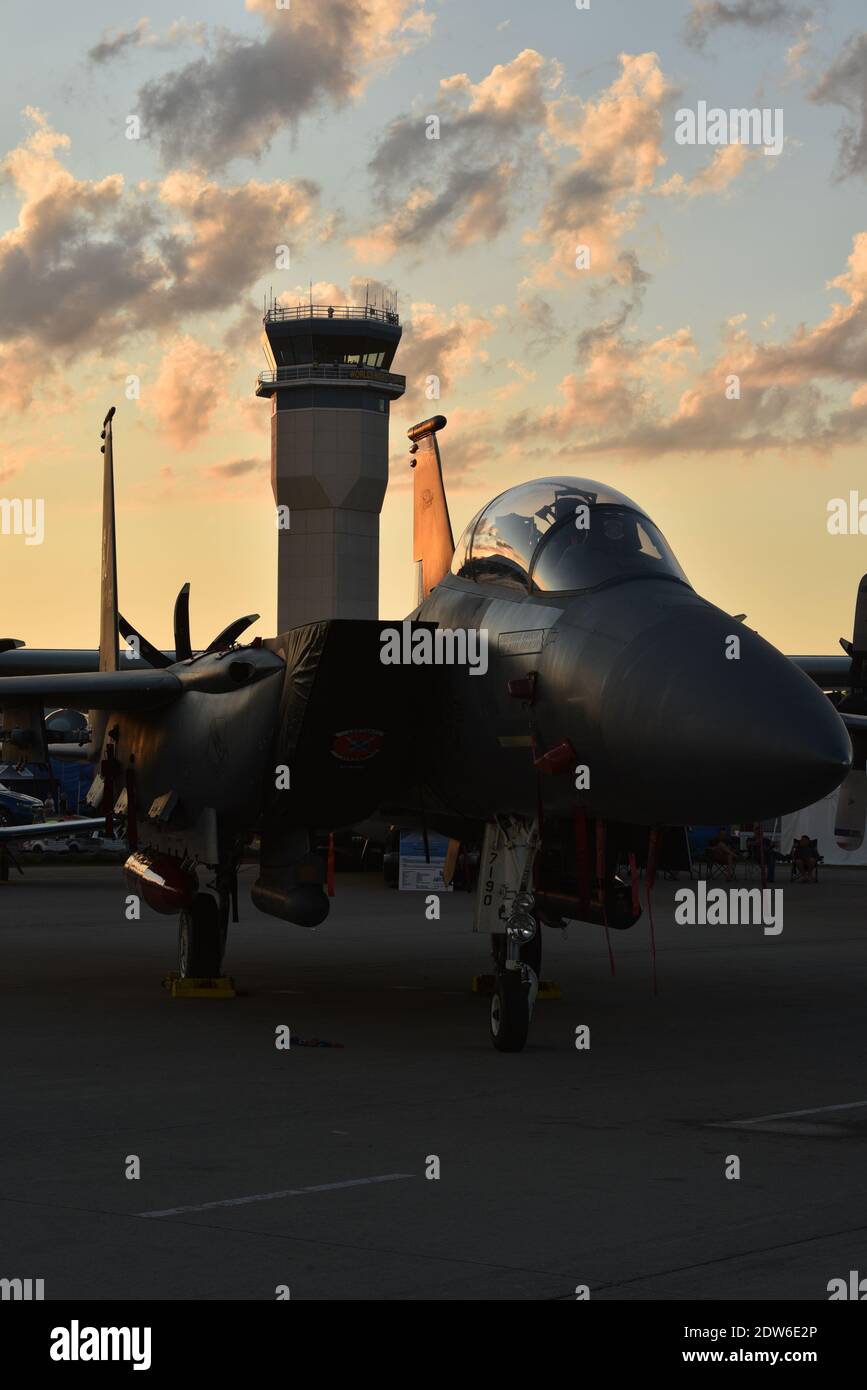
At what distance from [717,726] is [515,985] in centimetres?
271

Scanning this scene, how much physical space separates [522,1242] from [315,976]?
431 inches

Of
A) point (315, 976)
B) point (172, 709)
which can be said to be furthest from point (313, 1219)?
point (315, 976)

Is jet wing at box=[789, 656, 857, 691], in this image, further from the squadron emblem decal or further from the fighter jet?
the squadron emblem decal

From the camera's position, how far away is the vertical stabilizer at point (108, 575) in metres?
17.9

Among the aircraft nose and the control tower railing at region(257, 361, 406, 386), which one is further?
the control tower railing at region(257, 361, 406, 386)

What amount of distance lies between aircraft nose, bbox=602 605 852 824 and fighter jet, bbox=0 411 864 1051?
0.05 feet

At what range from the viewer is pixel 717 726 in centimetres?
928

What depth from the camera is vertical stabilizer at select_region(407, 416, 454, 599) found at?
1648cm

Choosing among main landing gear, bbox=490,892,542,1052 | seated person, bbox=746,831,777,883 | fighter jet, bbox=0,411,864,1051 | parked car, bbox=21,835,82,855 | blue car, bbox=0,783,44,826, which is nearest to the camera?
fighter jet, bbox=0,411,864,1051

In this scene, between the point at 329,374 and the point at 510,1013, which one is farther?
the point at 329,374

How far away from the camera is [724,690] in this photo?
9.39 m

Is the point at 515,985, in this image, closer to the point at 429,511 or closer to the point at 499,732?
the point at 499,732

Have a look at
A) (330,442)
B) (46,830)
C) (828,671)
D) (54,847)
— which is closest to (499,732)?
(828,671)

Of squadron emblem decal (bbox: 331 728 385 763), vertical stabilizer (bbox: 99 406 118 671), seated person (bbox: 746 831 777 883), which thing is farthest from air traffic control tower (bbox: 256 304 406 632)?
squadron emblem decal (bbox: 331 728 385 763)
